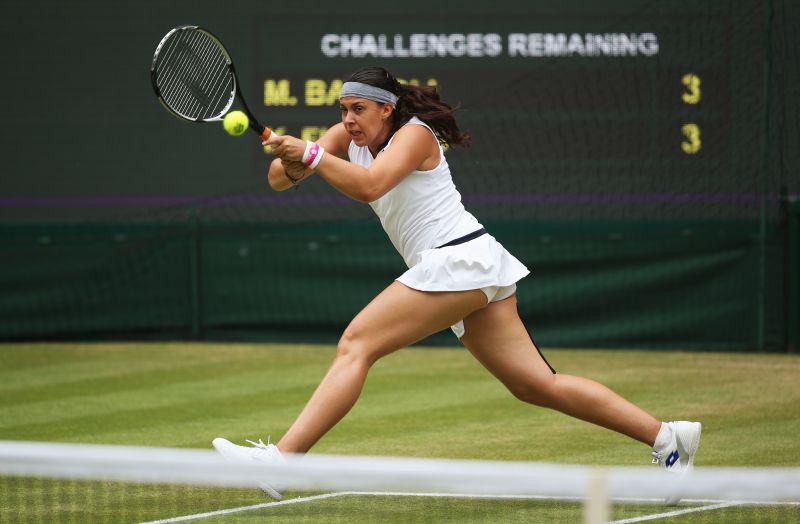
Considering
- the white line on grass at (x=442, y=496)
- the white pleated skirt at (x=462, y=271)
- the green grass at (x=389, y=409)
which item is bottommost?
the green grass at (x=389, y=409)

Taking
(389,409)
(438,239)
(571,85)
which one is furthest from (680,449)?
(571,85)

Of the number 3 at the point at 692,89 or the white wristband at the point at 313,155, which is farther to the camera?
the number 3 at the point at 692,89

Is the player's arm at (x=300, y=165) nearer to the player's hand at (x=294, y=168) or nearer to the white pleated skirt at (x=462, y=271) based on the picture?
the player's hand at (x=294, y=168)

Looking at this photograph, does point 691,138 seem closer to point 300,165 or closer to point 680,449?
point 680,449

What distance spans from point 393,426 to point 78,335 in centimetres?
499

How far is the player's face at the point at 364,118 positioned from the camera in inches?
214

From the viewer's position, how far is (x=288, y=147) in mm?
5078

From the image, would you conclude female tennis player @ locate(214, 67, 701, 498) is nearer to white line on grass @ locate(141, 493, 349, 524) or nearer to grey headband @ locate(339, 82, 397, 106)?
grey headband @ locate(339, 82, 397, 106)

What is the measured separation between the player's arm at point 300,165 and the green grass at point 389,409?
1.23m

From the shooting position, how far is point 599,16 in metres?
12.7

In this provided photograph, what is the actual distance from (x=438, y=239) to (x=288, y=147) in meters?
0.70

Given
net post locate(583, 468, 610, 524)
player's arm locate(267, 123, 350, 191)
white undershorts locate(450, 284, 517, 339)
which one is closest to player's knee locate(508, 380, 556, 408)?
white undershorts locate(450, 284, 517, 339)

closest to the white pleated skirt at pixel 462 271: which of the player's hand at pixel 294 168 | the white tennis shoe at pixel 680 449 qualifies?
the player's hand at pixel 294 168

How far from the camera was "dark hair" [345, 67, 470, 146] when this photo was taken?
5.45m
